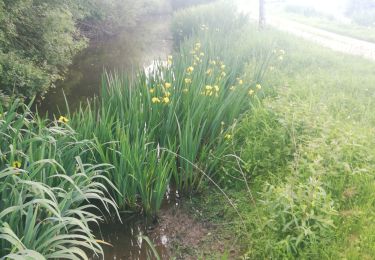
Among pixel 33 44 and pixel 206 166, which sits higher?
pixel 33 44

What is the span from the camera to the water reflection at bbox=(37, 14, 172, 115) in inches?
291

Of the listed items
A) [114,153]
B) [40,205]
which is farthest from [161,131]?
[40,205]

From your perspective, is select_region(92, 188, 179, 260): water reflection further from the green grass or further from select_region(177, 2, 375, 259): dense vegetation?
the green grass

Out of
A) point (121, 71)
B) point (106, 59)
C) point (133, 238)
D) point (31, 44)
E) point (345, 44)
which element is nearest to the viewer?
point (133, 238)

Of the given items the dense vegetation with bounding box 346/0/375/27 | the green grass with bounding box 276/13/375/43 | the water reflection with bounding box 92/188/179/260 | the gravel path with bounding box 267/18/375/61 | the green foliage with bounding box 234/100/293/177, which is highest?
the green foliage with bounding box 234/100/293/177

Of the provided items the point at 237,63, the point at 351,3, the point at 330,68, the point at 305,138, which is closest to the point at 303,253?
the point at 305,138

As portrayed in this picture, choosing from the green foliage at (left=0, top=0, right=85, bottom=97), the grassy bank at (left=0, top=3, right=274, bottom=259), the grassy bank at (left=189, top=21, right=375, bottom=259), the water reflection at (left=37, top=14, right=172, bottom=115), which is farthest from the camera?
the water reflection at (left=37, top=14, right=172, bottom=115)

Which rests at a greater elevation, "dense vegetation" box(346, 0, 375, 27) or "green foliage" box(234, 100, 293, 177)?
"green foliage" box(234, 100, 293, 177)

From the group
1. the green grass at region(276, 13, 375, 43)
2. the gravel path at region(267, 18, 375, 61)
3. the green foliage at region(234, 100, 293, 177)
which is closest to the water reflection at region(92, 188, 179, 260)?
the green foliage at region(234, 100, 293, 177)

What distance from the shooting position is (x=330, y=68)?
21.9ft

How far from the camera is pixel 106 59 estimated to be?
1074 centimetres

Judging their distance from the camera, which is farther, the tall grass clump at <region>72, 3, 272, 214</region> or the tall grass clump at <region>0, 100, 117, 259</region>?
the tall grass clump at <region>72, 3, 272, 214</region>

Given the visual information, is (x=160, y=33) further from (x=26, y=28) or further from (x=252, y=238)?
(x=252, y=238)

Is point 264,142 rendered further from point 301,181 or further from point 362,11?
point 362,11
